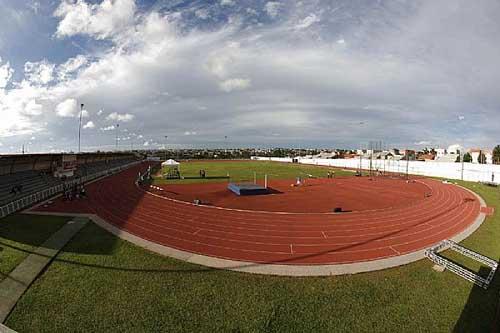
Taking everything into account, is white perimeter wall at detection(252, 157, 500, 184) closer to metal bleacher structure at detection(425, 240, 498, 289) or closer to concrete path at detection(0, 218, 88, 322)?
metal bleacher structure at detection(425, 240, 498, 289)

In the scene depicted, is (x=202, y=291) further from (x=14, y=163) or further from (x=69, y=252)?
(x=14, y=163)

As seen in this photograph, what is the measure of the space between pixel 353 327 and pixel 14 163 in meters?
32.9

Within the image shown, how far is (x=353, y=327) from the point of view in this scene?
8.23m

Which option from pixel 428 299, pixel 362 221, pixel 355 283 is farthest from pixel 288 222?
pixel 428 299

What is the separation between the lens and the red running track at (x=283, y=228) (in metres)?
13.8

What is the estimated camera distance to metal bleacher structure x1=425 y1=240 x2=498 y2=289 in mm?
10977

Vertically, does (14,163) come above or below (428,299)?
above

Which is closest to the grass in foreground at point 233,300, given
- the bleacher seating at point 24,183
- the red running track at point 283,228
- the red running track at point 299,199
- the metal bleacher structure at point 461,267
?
the metal bleacher structure at point 461,267

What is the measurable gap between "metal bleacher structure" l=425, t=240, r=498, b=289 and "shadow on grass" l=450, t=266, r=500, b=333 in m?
0.28

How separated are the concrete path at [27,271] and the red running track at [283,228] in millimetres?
3441

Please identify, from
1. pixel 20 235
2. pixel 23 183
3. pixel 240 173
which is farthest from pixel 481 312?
pixel 240 173

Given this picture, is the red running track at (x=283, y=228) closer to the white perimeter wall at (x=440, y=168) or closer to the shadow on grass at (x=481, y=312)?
the shadow on grass at (x=481, y=312)

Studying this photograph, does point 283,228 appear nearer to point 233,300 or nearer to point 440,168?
point 233,300

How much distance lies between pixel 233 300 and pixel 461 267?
9.86 meters
